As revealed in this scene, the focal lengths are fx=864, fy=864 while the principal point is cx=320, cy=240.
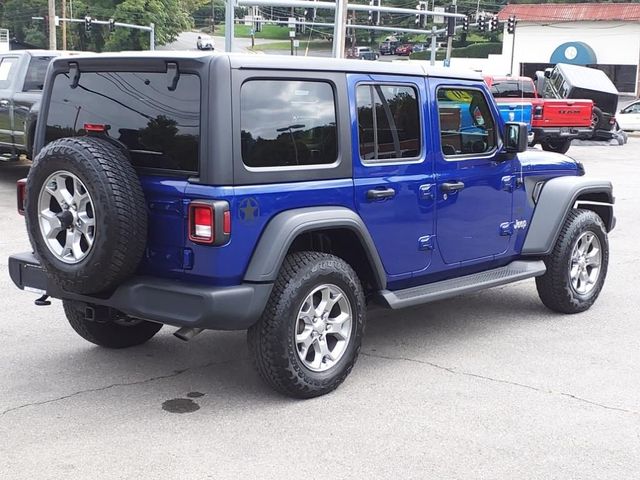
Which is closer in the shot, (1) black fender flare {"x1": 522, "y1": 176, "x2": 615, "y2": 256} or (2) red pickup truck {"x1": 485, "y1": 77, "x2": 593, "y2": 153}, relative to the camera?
(1) black fender flare {"x1": 522, "y1": 176, "x2": 615, "y2": 256}

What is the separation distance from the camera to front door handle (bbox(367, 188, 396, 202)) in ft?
17.1

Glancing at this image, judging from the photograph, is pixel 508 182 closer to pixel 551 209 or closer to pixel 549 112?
pixel 551 209

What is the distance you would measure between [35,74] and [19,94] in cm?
53

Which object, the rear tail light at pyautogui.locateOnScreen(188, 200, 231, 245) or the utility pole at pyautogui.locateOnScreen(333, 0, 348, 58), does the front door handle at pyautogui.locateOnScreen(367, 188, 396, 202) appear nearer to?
the rear tail light at pyautogui.locateOnScreen(188, 200, 231, 245)

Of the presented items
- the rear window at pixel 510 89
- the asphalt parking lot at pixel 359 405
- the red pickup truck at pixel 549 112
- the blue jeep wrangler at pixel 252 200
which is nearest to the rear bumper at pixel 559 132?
the red pickup truck at pixel 549 112

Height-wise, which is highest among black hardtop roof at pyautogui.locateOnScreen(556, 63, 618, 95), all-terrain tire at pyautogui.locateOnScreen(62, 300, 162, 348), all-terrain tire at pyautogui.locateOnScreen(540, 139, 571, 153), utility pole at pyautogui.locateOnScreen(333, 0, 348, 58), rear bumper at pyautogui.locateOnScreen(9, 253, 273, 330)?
utility pole at pyautogui.locateOnScreen(333, 0, 348, 58)

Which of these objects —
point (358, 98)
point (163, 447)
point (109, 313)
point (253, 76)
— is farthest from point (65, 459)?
point (358, 98)

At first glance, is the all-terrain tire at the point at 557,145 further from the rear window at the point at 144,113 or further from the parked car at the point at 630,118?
the rear window at the point at 144,113

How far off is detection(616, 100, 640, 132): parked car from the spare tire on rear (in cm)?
3184

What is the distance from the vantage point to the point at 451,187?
18.9 feet

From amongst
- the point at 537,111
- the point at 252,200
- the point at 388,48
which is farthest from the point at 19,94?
the point at 388,48

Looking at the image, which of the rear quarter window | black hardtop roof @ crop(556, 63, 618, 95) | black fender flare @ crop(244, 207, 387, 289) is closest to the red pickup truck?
black hardtop roof @ crop(556, 63, 618, 95)

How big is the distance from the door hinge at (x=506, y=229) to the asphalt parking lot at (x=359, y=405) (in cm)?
74

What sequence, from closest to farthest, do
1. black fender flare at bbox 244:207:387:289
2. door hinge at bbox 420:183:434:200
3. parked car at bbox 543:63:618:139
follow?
black fender flare at bbox 244:207:387:289
door hinge at bbox 420:183:434:200
parked car at bbox 543:63:618:139
